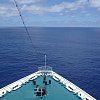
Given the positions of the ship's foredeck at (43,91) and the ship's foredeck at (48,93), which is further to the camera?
the ship's foredeck at (43,91)

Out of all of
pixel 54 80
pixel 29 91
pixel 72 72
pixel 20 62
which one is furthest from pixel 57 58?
pixel 29 91

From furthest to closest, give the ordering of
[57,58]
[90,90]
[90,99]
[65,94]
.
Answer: [57,58], [90,90], [65,94], [90,99]

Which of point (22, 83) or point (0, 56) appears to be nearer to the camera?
point (22, 83)

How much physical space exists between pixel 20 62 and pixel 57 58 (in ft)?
93.8

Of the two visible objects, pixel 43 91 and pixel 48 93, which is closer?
pixel 43 91

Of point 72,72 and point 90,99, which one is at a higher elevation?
point 90,99

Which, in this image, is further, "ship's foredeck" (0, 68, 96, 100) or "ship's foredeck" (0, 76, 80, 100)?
"ship's foredeck" (0, 68, 96, 100)

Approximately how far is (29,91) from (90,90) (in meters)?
43.0

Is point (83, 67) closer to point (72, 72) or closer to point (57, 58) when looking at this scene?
point (72, 72)

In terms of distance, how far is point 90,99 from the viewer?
50906mm

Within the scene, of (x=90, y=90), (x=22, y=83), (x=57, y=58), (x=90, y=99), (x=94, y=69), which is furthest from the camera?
(x=57, y=58)

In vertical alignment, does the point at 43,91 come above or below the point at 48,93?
above

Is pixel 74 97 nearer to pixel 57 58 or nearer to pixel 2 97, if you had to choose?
pixel 2 97

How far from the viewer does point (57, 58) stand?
154 meters
